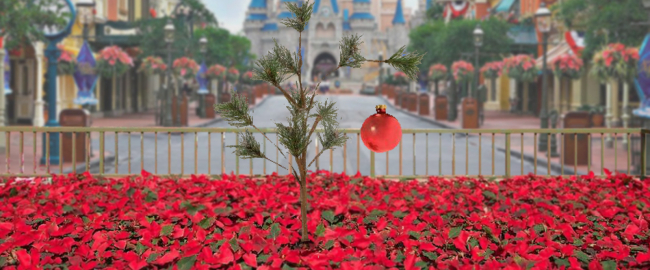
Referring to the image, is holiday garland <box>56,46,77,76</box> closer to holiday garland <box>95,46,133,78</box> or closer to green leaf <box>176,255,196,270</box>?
holiday garland <box>95,46,133,78</box>

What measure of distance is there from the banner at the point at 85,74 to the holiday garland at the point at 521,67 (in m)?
19.2

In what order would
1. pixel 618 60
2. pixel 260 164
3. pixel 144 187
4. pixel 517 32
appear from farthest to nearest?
pixel 517 32 → pixel 618 60 → pixel 260 164 → pixel 144 187

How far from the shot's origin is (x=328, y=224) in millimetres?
6219

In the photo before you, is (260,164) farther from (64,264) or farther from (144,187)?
(64,264)

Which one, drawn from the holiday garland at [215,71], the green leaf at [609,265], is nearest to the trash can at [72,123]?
the green leaf at [609,265]

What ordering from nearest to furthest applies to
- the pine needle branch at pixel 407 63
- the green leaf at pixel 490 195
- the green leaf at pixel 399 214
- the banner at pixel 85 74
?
the pine needle branch at pixel 407 63
the green leaf at pixel 399 214
the green leaf at pixel 490 195
the banner at pixel 85 74

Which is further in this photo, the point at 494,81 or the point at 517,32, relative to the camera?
the point at 494,81

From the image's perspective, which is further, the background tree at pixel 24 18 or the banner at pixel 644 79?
the background tree at pixel 24 18

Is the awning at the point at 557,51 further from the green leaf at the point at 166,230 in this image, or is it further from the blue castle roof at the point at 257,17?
the blue castle roof at the point at 257,17

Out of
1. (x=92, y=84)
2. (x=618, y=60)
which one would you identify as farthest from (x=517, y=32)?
(x=92, y=84)

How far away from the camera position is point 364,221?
6.12 metres

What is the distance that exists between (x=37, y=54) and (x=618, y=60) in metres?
21.9

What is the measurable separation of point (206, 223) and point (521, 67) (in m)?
33.0

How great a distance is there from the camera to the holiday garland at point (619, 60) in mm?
23969
